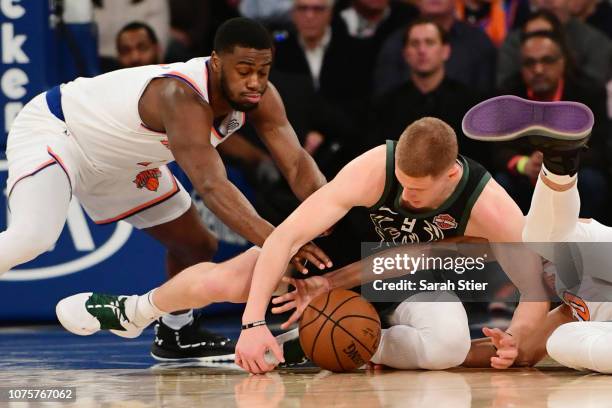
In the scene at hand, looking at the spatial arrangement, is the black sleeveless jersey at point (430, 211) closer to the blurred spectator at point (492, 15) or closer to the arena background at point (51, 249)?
the arena background at point (51, 249)

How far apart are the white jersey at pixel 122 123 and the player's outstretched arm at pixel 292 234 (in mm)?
1044

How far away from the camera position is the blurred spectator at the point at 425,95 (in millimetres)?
8688

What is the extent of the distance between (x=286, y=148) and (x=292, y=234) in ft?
3.54

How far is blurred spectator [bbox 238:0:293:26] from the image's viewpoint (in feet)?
32.9

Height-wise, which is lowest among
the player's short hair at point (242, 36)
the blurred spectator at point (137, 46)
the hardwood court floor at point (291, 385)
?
the hardwood court floor at point (291, 385)

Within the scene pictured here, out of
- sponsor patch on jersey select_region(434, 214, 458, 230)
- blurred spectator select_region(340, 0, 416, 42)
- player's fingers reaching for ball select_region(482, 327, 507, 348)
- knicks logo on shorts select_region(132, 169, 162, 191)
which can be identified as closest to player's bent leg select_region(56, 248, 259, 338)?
knicks logo on shorts select_region(132, 169, 162, 191)

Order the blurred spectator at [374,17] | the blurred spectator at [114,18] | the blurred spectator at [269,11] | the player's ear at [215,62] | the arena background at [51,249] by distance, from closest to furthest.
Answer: the player's ear at [215,62] < the arena background at [51,249] < the blurred spectator at [114,18] < the blurred spectator at [374,17] < the blurred spectator at [269,11]

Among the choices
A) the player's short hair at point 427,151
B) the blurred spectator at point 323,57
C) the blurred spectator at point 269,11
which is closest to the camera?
the player's short hair at point 427,151

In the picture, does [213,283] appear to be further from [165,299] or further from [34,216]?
[34,216]

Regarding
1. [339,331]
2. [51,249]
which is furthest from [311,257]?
[51,249]

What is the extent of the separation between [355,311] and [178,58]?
4.62 metres

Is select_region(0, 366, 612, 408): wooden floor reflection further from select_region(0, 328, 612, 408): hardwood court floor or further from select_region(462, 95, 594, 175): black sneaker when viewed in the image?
select_region(462, 95, 594, 175): black sneaker

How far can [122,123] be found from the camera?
6.17 m

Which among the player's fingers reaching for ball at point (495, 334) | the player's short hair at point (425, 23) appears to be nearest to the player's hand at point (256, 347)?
the player's fingers reaching for ball at point (495, 334)
